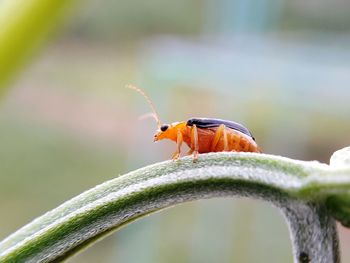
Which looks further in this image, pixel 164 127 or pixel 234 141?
pixel 164 127

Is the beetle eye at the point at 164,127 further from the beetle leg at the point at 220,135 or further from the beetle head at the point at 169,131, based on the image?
the beetle leg at the point at 220,135

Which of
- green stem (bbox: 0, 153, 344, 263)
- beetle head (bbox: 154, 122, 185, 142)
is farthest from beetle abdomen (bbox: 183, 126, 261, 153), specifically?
green stem (bbox: 0, 153, 344, 263)

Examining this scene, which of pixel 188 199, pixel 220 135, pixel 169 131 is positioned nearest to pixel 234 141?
pixel 220 135

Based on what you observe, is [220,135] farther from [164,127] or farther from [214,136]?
[164,127]

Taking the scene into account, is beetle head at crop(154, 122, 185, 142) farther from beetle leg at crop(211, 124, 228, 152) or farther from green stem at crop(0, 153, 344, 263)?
green stem at crop(0, 153, 344, 263)

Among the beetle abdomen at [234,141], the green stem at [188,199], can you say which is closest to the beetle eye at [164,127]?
the beetle abdomen at [234,141]

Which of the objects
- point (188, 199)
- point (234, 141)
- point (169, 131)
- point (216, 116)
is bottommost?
point (188, 199)
